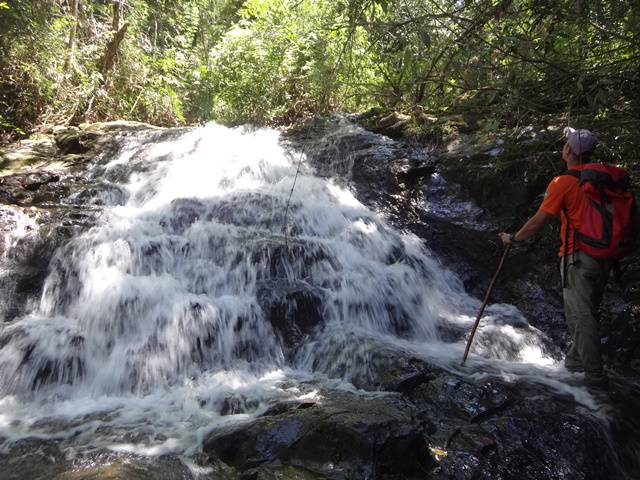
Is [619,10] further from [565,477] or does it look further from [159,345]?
[159,345]

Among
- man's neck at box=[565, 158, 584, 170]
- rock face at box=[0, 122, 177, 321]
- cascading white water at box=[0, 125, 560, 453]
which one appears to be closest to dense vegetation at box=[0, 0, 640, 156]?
rock face at box=[0, 122, 177, 321]

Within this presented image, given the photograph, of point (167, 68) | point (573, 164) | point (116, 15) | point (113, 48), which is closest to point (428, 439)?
point (573, 164)

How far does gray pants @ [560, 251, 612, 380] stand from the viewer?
158 inches

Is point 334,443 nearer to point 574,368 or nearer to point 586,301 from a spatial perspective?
point 586,301

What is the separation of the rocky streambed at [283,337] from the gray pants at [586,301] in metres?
0.33

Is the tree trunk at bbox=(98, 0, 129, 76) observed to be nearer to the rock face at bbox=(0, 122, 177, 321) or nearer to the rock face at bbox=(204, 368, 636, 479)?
the rock face at bbox=(0, 122, 177, 321)

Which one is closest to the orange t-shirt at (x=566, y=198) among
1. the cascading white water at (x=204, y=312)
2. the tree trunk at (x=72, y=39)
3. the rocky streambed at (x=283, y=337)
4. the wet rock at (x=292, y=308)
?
the rocky streambed at (x=283, y=337)

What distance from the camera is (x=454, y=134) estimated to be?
9117mm

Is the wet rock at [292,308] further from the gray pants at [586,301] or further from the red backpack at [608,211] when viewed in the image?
the red backpack at [608,211]

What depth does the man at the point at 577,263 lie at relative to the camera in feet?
13.0

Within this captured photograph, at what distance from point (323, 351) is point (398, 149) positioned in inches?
217

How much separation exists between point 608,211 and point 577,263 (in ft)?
1.66

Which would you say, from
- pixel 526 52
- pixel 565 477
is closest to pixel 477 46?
pixel 526 52

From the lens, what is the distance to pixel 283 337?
5.29m
